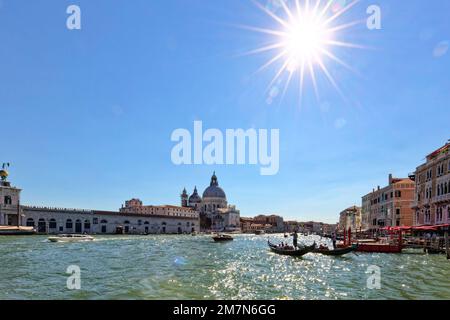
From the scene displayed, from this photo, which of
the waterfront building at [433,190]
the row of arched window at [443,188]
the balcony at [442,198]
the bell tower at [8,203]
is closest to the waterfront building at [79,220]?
the bell tower at [8,203]

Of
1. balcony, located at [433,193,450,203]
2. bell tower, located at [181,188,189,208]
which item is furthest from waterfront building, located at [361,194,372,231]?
bell tower, located at [181,188,189,208]

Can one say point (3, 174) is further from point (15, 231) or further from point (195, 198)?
point (195, 198)

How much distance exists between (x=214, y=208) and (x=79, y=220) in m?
80.8

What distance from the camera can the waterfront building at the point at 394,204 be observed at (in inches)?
2153

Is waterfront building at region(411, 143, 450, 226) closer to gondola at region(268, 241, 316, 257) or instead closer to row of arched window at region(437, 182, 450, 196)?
row of arched window at region(437, 182, 450, 196)

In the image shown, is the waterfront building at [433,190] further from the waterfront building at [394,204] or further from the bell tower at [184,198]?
the bell tower at [184,198]

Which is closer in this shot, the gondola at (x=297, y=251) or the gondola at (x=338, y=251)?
the gondola at (x=297, y=251)

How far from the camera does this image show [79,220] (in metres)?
92.1

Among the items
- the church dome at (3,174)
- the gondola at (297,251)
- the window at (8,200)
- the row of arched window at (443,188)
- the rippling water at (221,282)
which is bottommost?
the gondola at (297,251)

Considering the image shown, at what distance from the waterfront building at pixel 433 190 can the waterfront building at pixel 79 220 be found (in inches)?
2795

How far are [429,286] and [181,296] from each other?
1013 cm

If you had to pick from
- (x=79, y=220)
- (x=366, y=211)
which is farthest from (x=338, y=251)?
(x=79, y=220)

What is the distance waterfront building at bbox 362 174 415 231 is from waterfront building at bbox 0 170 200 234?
211ft
